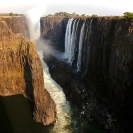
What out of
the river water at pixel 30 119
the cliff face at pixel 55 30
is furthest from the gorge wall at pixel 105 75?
the cliff face at pixel 55 30

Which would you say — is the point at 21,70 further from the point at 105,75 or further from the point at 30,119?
the point at 105,75

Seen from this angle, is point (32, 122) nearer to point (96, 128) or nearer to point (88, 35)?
point (96, 128)

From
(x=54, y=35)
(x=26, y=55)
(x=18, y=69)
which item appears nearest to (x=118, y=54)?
(x=26, y=55)

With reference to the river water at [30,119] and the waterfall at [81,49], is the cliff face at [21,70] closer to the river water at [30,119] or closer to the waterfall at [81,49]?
the river water at [30,119]

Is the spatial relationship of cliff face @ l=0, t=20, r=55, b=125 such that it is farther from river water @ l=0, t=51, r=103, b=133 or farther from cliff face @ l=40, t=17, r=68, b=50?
cliff face @ l=40, t=17, r=68, b=50

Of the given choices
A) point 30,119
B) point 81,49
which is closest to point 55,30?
point 81,49

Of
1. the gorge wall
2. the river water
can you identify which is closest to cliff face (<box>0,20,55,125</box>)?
the river water
